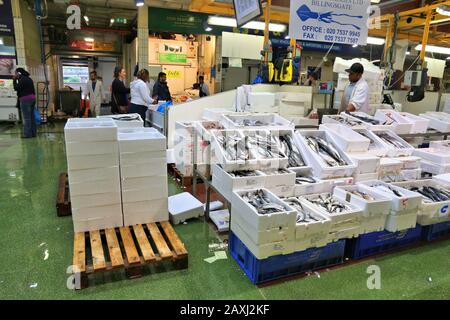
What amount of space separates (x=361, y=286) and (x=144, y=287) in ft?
5.57

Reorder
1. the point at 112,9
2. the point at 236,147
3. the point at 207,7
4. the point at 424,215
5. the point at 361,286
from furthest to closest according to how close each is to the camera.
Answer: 1. the point at 112,9
2. the point at 207,7
3. the point at 236,147
4. the point at 424,215
5. the point at 361,286

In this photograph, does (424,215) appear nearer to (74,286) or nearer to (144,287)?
(144,287)

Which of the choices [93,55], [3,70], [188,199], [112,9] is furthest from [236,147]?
[93,55]

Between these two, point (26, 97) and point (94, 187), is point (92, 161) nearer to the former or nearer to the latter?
point (94, 187)

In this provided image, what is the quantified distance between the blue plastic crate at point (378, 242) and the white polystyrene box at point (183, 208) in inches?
63.6

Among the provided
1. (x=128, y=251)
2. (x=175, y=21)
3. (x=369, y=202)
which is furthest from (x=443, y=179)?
(x=175, y=21)

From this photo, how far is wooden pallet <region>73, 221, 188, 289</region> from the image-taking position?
8.13 feet

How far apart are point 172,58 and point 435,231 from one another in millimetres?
9992

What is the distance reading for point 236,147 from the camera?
3.39 m

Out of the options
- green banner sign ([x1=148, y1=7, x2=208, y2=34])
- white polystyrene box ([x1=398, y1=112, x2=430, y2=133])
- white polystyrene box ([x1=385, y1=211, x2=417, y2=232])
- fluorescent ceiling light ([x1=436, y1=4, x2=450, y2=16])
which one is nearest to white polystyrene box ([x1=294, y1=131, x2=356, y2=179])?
white polystyrene box ([x1=385, y1=211, x2=417, y2=232])

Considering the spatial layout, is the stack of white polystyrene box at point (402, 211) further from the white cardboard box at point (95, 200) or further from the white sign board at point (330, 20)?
the white sign board at point (330, 20)

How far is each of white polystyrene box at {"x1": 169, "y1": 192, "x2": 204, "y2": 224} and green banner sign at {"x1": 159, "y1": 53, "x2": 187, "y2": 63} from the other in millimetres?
8410

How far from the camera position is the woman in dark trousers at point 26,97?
734 centimetres
